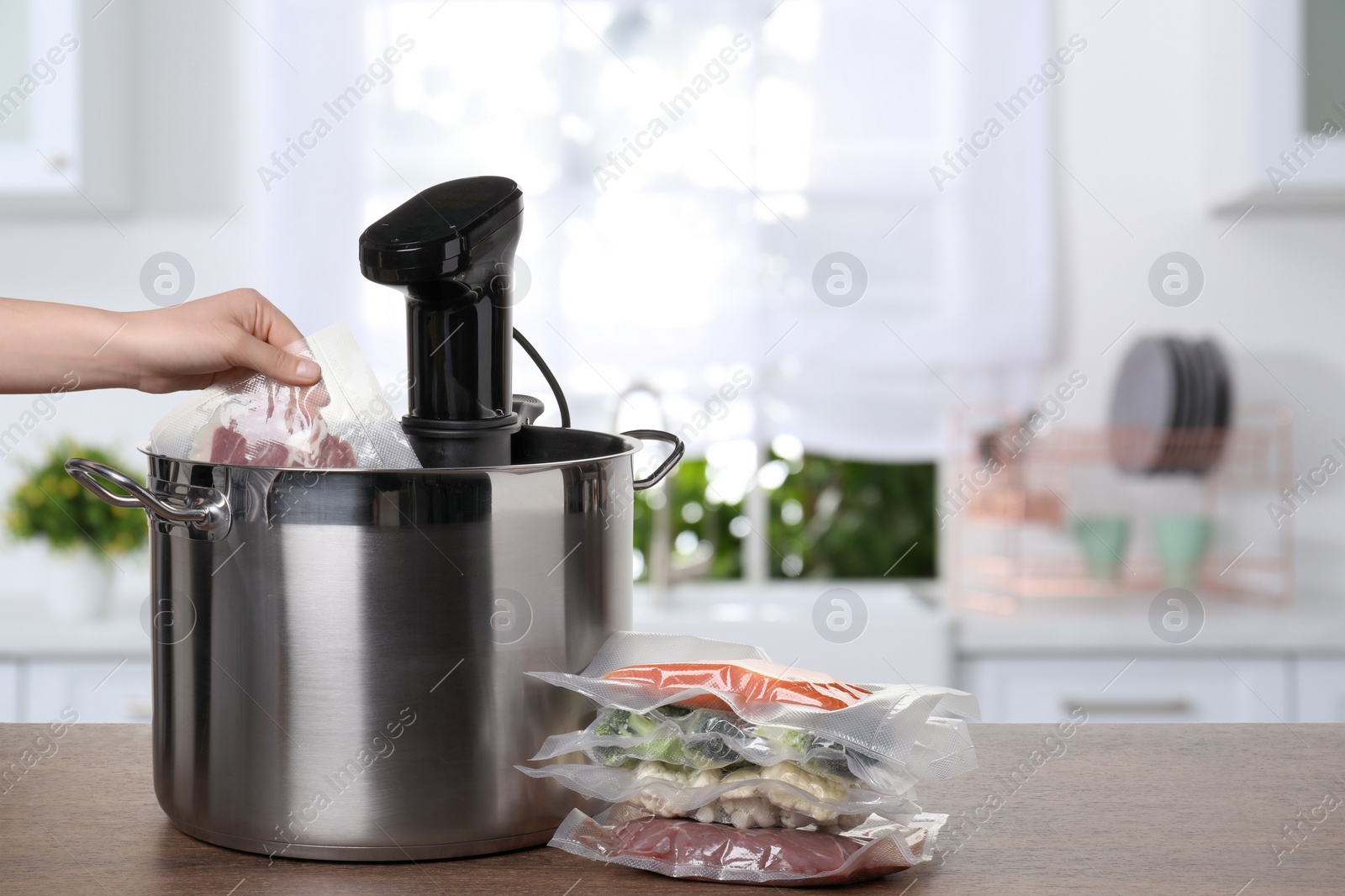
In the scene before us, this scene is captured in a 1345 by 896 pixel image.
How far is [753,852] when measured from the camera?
48cm

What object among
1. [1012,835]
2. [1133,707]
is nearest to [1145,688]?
[1133,707]

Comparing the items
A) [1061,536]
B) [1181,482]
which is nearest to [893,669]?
[1061,536]

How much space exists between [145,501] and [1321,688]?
182 cm

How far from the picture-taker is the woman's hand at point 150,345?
574 millimetres

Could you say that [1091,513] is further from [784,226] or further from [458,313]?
[458,313]

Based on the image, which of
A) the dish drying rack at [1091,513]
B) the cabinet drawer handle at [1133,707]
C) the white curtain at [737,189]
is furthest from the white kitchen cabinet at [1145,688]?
the white curtain at [737,189]

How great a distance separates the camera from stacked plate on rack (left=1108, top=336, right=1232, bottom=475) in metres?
1.99

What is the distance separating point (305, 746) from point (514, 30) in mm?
→ 1909

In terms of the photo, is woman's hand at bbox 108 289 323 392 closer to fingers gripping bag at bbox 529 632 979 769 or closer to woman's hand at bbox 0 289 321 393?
woman's hand at bbox 0 289 321 393

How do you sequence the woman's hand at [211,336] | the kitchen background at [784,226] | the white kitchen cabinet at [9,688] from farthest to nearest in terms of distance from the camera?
the kitchen background at [784,226] → the white kitchen cabinet at [9,688] → the woman's hand at [211,336]

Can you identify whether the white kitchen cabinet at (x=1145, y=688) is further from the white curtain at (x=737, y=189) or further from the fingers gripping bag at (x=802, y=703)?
the fingers gripping bag at (x=802, y=703)

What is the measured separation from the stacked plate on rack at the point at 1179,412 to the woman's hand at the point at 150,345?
1.75 metres

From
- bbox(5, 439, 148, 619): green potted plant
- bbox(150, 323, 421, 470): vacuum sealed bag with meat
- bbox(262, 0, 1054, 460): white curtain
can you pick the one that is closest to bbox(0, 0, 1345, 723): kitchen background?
bbox(262, 0, 1054, 460): white curtain

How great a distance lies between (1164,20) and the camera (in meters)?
2.18
